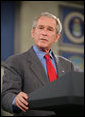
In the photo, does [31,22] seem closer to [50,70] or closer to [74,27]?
[74,27]

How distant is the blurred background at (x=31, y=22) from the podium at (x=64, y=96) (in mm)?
5604

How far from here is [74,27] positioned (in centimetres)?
757

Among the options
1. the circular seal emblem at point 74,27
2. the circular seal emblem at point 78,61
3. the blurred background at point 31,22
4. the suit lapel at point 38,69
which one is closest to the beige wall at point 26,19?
the blurred background at point 31,22

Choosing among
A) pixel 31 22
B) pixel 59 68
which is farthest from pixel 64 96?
pixel 31 22

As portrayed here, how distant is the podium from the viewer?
41.6 inches

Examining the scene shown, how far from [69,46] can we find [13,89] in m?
5.98

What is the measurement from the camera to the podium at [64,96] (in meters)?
1.06

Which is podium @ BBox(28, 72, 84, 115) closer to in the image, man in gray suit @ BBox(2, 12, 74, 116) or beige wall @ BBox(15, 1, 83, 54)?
man in gray suit @ BBox(2, 12, 74, 116)

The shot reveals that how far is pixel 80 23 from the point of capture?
7.59 meters

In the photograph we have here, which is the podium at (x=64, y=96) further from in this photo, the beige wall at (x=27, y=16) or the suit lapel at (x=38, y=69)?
the beige wall at (x=27, y=16)

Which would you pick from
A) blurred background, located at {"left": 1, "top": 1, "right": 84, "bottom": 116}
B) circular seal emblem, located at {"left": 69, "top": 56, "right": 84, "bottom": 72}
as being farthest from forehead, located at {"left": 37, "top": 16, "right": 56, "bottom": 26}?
circular seal emblem, located at {"left": 69, "top": 56, "right": 84, "bottom": 72}

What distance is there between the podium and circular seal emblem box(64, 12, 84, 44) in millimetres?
6340

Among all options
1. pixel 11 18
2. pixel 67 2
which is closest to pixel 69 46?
pixel 67 2

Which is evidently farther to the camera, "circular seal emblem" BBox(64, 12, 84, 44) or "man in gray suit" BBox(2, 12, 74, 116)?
"circular seal emblem" BBox(64, 12, 84, 44)
